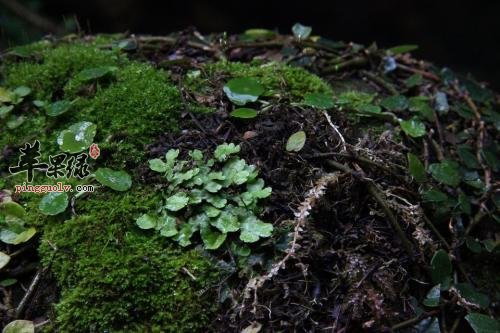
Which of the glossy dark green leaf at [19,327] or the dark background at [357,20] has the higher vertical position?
the glossy dark green leaf at [19,327]

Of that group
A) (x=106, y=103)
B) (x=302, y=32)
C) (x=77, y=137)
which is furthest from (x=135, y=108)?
(x=302, y=32)

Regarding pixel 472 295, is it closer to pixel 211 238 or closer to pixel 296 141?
pixel 296 141

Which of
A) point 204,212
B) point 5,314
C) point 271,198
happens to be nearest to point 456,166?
point 271,198

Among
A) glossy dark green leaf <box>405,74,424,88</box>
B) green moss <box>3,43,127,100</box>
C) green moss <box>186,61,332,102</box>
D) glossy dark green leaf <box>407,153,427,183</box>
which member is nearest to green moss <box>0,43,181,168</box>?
green moss <box>3,43,127,100</box>

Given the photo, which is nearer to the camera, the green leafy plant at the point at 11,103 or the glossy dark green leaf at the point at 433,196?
the glossy dark green leaf at the point at 433,196

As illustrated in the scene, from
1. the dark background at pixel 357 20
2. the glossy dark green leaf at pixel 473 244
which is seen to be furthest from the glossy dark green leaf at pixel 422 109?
the dark background at pixel 357 20

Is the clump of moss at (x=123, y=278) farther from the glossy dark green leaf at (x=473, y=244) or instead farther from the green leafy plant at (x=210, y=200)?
the glossy dark green leaf at (x=473, y=244)
